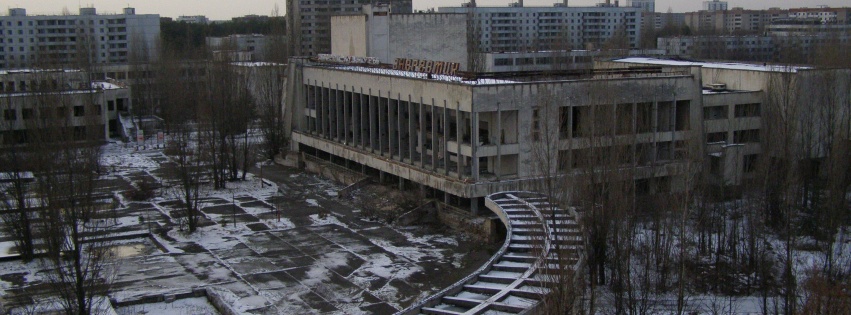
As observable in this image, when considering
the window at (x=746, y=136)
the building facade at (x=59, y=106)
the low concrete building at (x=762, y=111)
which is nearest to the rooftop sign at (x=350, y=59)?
the building facade at (x=59, y=106)

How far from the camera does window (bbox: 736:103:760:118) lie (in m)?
38.8

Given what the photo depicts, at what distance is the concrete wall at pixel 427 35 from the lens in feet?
156

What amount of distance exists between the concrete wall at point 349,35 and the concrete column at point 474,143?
1734 centimetres

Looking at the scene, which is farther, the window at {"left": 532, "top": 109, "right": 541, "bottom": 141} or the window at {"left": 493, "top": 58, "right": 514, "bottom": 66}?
the window at {"left": 493, "top": 58, "right": 514, "bottom": 66}

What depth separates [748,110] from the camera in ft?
128

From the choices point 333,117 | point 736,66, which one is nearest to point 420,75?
point 333,117

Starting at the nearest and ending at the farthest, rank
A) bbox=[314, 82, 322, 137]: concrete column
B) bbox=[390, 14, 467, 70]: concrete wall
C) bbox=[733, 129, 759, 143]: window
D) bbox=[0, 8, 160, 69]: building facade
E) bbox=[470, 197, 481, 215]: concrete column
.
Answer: bbox=[470, 197, 481, 215]: concrete column → bbox=[733, 129, 759, 143]: window → bbox=[314, 82, 322, 137]: concrete column → bbox=[390, 14, 467, 70]: concrete wall → bbox=[0, 8, 160, 69]: building facade

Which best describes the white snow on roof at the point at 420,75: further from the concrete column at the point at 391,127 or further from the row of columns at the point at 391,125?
the concrete column at the point at 391,127

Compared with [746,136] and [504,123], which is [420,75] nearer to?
[504,123]

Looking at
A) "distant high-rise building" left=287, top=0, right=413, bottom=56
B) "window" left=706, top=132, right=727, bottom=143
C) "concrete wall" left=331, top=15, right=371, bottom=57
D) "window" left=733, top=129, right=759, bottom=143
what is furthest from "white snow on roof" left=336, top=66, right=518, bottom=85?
"distant high-rise building" left=287, top=0, right=413, bottom=56

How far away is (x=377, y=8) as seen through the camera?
48.8m

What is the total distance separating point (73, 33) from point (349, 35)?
50.3m

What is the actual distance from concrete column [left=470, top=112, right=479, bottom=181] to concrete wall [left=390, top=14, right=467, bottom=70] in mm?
15622

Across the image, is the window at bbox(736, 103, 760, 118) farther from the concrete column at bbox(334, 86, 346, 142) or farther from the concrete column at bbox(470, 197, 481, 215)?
the concrete column at bbox(334, 86, 346, 142)
